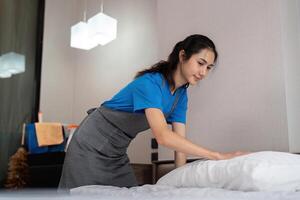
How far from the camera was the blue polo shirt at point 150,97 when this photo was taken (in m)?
0.99

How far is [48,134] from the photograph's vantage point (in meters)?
2.27

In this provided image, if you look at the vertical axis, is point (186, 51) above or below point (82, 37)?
below

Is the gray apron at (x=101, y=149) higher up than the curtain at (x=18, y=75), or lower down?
lower down

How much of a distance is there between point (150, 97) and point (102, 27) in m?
1.31

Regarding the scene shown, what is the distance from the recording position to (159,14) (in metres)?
1.86

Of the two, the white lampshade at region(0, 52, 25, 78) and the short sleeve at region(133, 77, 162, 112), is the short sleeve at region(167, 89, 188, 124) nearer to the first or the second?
the short sleeve at region(133, 77, 162, 112)

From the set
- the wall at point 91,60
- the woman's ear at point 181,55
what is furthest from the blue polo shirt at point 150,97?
the wall at point 91,60

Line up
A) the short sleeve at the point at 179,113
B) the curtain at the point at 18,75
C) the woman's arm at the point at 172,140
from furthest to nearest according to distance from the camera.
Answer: the curtain at the point at 18,75
the short sleeve at the point at 179,113
the woman's arm at the point at 172,140

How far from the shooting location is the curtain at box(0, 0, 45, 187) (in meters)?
2.44

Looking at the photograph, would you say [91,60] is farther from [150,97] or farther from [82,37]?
[150,97]

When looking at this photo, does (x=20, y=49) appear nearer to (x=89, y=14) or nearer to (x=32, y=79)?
(x=32, y=79)

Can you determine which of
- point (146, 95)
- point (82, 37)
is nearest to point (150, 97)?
point (146, 95)

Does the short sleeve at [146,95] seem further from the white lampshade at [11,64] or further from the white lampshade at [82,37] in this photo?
the white lampshade at [11,64]

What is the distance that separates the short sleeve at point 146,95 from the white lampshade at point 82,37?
1341 mm
